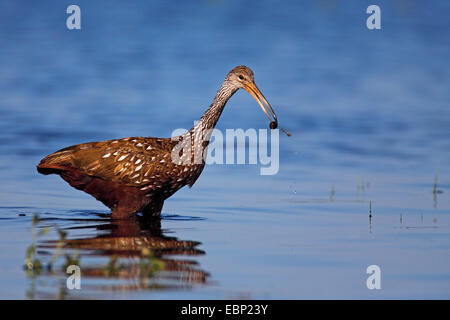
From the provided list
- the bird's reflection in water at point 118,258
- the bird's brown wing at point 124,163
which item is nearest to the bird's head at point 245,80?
the bird's brown wing at point 124,163

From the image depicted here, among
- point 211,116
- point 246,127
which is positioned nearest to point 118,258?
point 211,116

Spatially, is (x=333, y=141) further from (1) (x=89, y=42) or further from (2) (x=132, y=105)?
(1) (x=89, y=42)

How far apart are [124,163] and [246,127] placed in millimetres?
7527

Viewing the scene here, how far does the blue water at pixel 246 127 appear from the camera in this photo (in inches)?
297

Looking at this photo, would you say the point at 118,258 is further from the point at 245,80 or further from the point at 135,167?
the point at 245,80

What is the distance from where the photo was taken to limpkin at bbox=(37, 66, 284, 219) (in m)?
9.95

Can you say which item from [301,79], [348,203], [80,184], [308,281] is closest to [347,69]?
[301,79]

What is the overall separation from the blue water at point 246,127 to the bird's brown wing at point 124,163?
0.52 meters

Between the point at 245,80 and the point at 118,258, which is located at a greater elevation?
the point at 245,80

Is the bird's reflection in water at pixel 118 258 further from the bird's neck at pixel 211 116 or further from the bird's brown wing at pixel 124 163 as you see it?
the bird's neck at pixel 211 116

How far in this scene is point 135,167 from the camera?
9.95 m

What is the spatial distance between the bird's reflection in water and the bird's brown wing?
2.00 ft

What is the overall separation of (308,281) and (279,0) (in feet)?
67.2

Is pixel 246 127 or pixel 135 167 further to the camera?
pixel 246 127
